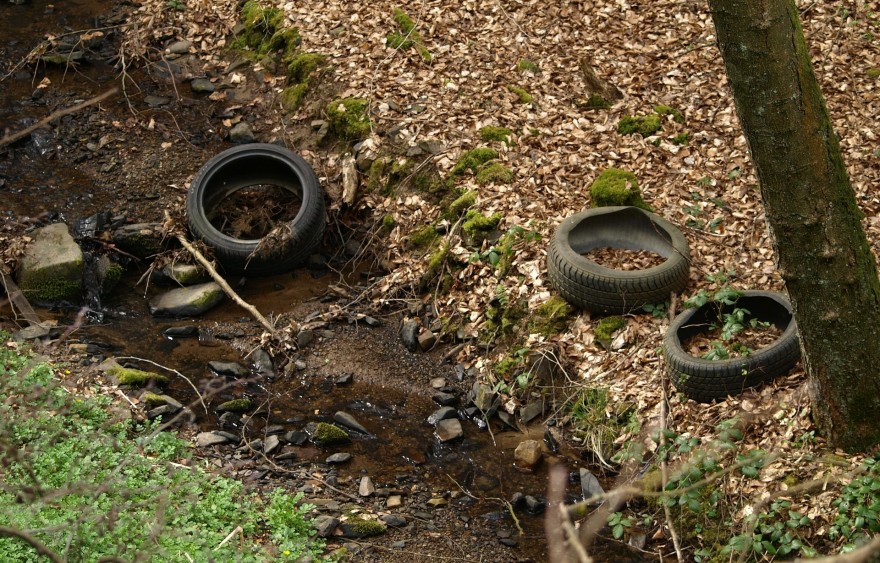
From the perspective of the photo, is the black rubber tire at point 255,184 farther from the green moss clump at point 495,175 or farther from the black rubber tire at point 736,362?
the black rubber tire at point 736,362

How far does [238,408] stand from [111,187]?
3119 mm

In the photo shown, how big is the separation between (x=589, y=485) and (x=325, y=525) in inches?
65.0

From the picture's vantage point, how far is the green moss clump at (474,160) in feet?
24.5

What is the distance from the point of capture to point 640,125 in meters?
7.49

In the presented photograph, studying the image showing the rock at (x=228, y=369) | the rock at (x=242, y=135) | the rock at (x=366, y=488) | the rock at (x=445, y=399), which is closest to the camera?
the rock at (x=366, y=488)

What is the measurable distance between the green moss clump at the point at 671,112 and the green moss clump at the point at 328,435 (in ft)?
12.3

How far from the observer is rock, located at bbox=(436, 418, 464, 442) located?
6051 mm

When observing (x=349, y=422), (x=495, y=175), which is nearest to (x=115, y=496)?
(x=349, y=422)

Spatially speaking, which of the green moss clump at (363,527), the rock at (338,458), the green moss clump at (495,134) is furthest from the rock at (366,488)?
the green moss clump at (495,134)

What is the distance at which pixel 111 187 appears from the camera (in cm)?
823

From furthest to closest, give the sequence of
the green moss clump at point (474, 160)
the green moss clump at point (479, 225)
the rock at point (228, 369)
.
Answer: the green moss clump at point (474, 160)
the green moss clump at point (479, 225)
the rock at point (228, 369)

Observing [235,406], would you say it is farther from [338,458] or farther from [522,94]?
[522,94]

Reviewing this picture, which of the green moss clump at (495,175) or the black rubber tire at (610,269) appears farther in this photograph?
the green moss clump at (495,175)

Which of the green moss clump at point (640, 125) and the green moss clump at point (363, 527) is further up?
the green moss clump at point (640, 125)
